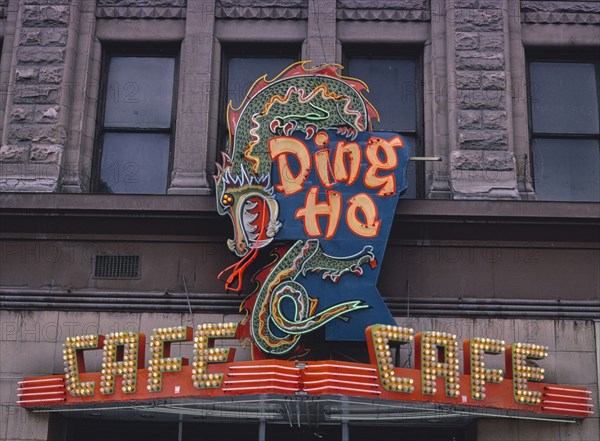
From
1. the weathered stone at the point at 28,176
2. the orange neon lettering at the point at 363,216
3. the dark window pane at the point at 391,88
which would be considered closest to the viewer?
the orange neon lettering at the point at 363,216

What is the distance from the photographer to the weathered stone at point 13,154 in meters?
18.5

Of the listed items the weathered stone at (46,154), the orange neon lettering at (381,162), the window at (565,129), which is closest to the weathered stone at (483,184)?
the window at (565,129)

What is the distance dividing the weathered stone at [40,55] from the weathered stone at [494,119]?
828cm

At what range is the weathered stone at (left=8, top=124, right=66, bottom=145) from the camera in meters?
18.6

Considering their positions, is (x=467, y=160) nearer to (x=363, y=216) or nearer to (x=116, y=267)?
(x=363, y=216)

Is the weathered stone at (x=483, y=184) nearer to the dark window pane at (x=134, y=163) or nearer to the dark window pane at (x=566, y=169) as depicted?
the dark window pane at (x=566, y=169)

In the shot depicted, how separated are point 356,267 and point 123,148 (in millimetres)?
5623

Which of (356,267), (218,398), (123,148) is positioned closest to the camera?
(218,398)

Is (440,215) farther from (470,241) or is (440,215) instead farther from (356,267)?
(356,267)

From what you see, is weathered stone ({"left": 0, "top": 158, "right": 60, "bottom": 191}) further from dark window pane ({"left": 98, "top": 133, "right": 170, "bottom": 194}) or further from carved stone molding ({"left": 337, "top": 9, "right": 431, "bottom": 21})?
carved stone molding ({"left": 337, "top": 9, "right": 431, "bottom": 21})

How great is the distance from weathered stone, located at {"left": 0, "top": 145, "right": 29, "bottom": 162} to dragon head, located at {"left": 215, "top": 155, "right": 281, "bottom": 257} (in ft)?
12.8

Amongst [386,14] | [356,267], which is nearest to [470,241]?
[356,267]

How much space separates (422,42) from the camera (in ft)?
63.9

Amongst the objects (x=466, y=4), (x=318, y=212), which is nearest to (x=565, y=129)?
(x=466, y=4)
